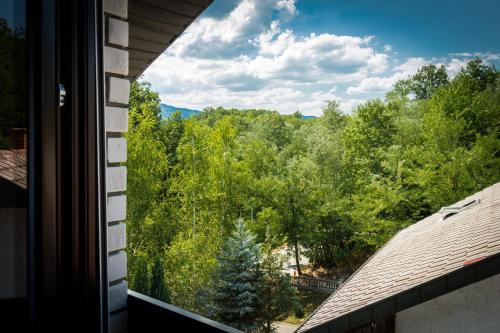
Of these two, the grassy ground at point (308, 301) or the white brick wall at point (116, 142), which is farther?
the grassy ground at point (308, 301)

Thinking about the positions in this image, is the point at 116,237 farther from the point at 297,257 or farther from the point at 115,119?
the point at 297,257

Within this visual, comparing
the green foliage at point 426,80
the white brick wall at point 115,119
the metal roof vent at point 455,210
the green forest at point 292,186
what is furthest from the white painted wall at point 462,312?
the green foliage at point 426,80

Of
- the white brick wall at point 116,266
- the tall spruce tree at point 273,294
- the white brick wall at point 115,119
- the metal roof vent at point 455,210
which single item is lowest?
the tall spruce tree at point 273,294

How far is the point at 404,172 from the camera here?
1388 cm

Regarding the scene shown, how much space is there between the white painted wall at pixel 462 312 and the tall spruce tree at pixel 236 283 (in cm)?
827

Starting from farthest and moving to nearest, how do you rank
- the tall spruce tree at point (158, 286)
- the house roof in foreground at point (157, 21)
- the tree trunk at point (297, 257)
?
the tree trunk at point (297, 257) → the tall spruce tree at point (158, 286) → the house roof in foreground at point (157, 21)

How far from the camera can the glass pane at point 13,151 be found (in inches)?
30.8

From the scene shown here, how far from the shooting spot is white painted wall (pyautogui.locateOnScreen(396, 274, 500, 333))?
2.74 m

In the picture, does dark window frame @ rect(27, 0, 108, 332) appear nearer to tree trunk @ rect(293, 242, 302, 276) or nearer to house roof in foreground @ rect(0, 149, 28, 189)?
house roof in foreground @ rect(0, 149, 28, 189)

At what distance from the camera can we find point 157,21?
1602 mm

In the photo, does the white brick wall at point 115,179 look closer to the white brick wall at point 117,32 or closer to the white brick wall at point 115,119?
the white brick wall at point 115,119

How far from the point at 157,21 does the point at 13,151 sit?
3.13 feet

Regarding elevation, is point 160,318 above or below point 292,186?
above

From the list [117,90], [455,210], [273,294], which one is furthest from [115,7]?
[273,294]
